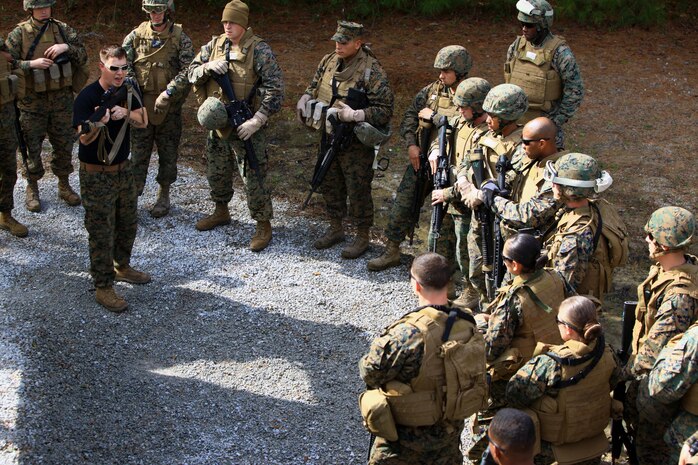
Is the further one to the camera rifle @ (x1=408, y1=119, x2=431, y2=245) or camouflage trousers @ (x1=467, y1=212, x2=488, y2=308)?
rifle @ (x1=408, y1=119, x2=431, y2=245)

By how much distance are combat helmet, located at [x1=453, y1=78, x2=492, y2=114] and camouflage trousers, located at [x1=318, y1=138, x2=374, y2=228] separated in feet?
5.05

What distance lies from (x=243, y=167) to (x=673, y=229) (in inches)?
192

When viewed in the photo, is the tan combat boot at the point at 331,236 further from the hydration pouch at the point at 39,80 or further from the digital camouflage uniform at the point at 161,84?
the hydration pouch at the point at 39,80

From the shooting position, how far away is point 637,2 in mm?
15758

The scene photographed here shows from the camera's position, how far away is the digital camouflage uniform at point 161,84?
9359mm

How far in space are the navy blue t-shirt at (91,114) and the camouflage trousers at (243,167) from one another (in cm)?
145

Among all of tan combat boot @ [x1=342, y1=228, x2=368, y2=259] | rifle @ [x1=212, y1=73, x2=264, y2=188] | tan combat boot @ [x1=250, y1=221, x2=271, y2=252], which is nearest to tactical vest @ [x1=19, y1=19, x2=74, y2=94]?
rifle @ [x1=212, y1=73, x2=264, y2=188]

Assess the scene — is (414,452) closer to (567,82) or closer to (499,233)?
(499,233)

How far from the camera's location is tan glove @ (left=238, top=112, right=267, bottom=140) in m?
8.78

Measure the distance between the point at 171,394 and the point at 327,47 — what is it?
30.2 feet

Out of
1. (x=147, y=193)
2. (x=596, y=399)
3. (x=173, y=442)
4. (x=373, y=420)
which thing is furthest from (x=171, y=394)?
(x=147, y=193)

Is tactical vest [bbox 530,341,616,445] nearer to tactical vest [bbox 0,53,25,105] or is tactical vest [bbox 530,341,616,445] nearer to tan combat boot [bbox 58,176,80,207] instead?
tactical vest [bbox 0,53,25,105]

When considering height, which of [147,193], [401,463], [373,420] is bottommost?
[147,193]

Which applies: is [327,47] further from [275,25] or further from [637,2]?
[637,2]
